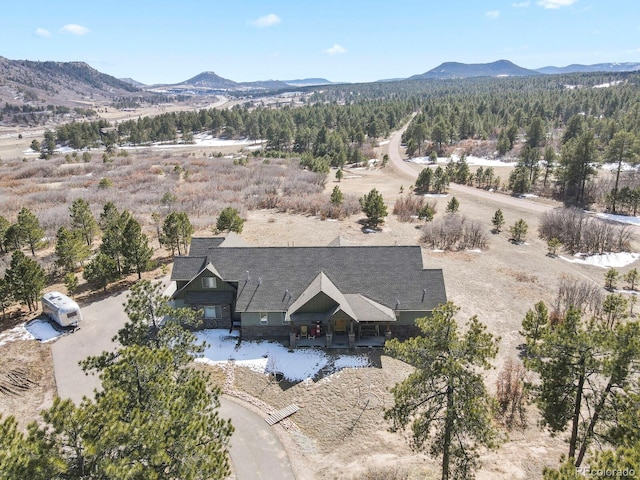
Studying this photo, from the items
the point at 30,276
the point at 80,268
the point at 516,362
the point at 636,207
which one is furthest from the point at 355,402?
the point at 636,207

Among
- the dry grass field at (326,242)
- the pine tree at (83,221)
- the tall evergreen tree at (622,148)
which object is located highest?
the tall evergreen tree at (622,148)

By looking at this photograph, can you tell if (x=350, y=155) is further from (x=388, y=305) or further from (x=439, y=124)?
(x=388, y=305)

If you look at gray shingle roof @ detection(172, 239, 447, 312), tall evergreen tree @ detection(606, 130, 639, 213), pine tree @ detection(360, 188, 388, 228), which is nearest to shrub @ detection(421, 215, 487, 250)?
pine tree @ detection(360, 188, 388, 228)

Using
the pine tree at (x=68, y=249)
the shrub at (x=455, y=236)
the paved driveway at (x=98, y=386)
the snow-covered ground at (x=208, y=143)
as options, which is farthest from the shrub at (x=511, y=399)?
the snow-covered ground at (x=208, y=143)

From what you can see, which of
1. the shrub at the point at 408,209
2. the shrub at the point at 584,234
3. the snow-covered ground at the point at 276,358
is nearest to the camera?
the snow-covered ground at the point at 276,358

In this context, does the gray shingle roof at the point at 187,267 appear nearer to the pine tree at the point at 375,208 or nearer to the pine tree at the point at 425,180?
the pine tree at the point at 375,208

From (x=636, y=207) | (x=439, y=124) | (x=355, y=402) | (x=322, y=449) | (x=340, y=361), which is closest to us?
(x=322, y=449)
